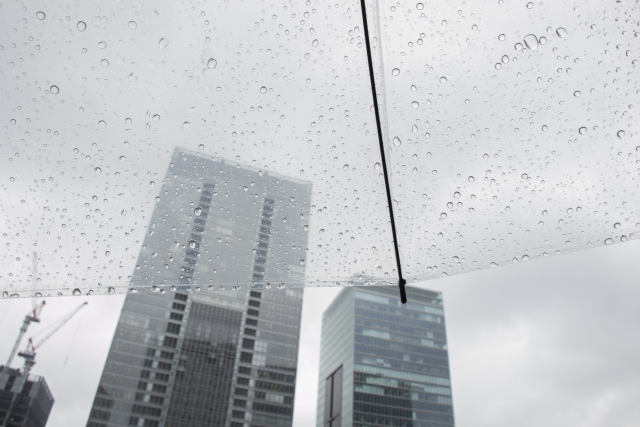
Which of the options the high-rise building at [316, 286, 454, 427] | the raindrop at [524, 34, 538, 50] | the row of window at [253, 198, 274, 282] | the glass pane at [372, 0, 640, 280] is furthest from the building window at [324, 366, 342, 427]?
the raindrop at [524, 34, 538, 50]

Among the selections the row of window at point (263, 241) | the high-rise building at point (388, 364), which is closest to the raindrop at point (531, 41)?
the row of window at point (263, 241)

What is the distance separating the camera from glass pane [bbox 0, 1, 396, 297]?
1.57m

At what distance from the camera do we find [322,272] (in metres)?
2.23

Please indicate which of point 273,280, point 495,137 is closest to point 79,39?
point 273,280

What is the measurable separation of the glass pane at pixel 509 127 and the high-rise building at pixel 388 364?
53.2 metres

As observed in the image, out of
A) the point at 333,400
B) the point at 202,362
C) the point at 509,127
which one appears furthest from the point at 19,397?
the point at 509,127

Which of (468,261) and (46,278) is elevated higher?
(468,261)

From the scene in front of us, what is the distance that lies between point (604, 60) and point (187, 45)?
1.63 m

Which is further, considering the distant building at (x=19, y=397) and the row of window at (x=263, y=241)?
the distant building at (x=19, y=397)

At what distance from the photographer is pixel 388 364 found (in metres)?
60.6

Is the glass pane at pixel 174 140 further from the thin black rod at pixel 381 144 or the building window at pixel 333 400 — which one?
the building window at pixel 333 400

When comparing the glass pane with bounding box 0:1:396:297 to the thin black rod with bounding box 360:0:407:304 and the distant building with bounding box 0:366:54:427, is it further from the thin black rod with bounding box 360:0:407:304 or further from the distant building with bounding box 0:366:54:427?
the distant building with bounding box 0:366:54:427

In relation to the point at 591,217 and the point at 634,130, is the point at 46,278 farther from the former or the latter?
the point at 634,130

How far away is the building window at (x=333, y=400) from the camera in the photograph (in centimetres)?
6322
